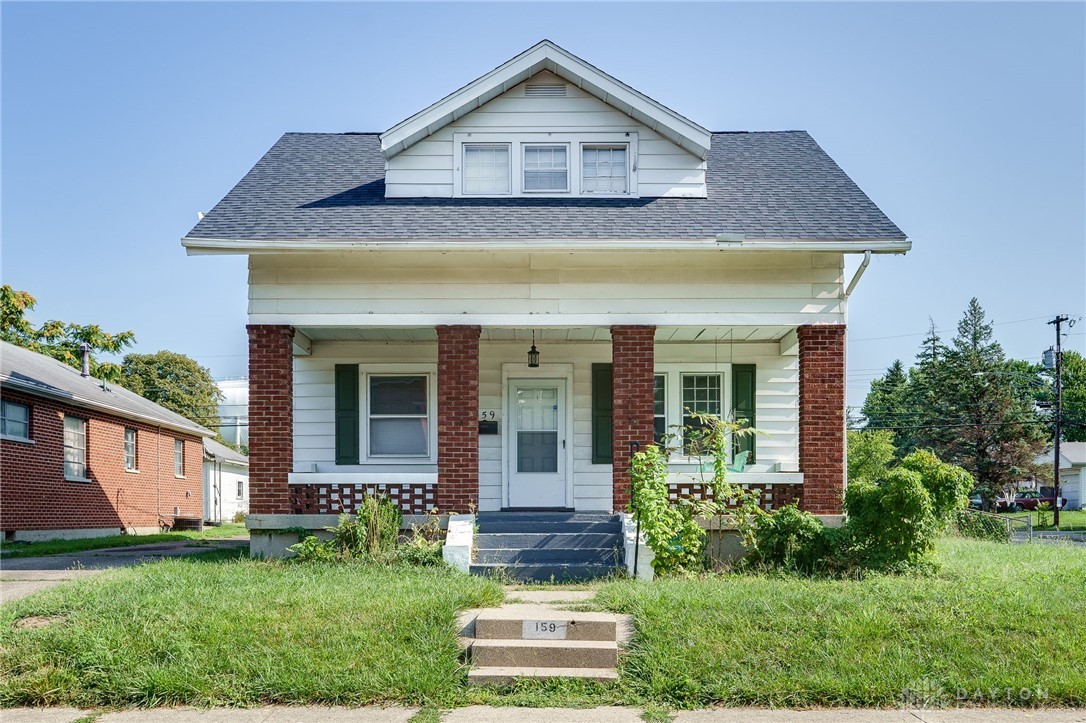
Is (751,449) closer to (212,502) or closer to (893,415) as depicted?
(212,502)

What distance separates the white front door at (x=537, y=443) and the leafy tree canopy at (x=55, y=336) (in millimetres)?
22624

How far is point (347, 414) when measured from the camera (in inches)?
591

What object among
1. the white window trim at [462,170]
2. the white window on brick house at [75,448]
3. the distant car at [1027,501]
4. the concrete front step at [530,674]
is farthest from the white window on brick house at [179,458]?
the distant car at [1027,501]

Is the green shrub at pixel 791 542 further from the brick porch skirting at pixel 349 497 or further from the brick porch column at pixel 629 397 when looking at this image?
the brick porch skirting at pixel 349 497

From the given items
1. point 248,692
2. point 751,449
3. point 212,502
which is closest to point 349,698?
point 248,692

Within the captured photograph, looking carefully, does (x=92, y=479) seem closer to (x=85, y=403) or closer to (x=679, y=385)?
(x=85, y=403)

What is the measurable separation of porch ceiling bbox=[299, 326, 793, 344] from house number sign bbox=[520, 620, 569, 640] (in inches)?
258

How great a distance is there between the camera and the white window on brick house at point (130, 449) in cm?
2544

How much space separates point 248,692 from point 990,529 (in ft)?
58.6

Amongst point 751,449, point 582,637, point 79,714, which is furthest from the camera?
point 751,449

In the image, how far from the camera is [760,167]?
51.0 feet

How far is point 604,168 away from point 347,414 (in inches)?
220

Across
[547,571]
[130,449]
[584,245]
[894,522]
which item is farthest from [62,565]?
[130,449]

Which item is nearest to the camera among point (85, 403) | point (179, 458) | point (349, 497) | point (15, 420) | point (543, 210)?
point (349, 497)
